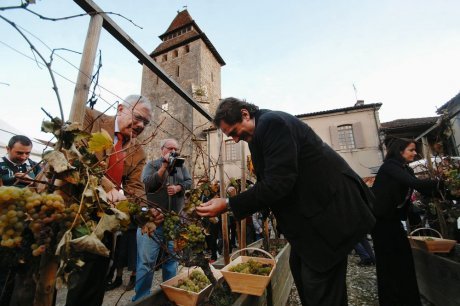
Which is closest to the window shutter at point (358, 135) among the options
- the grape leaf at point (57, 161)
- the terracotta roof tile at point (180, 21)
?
the grape leaf at point (57, 161)

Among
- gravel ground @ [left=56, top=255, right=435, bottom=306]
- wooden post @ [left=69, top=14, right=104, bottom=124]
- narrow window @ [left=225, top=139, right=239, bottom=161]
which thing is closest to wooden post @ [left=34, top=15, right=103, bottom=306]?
wooden post @ [left=69, top=14, right=104, bottom=124]

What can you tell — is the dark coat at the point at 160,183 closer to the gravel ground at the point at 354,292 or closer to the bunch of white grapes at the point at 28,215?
the gravel ground at the point at 354,292

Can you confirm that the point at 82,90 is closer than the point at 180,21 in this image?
Yes

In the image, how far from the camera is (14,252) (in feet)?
2.33

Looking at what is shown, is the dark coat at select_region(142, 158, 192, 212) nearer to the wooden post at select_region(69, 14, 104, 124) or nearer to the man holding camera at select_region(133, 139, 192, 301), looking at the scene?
the man holding camera at select_region(133, 139, 192, 301)

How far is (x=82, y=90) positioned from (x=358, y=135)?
1625cm

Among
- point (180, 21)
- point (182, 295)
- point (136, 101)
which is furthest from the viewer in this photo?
point (180, 21)

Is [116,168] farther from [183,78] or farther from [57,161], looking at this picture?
[183,78]

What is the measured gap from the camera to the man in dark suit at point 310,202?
4.76 ft

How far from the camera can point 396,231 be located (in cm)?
265

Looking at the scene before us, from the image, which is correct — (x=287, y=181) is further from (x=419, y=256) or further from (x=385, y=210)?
(x=419, y=256)

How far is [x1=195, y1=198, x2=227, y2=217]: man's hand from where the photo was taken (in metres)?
1.53

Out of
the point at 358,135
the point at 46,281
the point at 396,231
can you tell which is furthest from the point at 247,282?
the point at 358,135

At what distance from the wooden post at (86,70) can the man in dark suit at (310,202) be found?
0.89m
